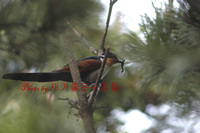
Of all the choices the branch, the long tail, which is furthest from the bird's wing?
the branch

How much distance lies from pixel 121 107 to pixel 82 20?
242 centimetres

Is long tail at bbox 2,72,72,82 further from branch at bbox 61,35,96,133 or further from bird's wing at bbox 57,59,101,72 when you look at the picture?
branch at bbox 61,35,96,133

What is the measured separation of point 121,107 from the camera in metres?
3.27

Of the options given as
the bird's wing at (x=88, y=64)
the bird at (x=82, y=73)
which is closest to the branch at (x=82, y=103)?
the bird at (x=82, y=73)

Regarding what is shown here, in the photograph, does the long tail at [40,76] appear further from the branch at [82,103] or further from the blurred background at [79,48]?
the branch at [82,103]

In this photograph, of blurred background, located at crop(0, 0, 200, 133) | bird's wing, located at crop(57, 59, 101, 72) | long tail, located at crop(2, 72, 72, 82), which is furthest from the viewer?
bird's wing, located at crop(57, 59, 101, 72)

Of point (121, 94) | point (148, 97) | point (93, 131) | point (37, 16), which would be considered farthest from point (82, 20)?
point (148, 97)

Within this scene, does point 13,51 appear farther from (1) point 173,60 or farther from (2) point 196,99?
(2) point 196,99

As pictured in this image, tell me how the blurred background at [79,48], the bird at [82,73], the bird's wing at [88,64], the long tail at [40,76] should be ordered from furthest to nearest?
1. the bird's wing at [88,64]
2. the bird at [82,73]
3. the long tail at [40,76]
4. the blurred background at [79,48]

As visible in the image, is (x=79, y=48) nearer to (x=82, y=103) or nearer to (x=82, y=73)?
(x=82, y=73)

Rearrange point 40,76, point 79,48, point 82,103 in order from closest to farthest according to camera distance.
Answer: point 82,103
point 40,76
point 79,48

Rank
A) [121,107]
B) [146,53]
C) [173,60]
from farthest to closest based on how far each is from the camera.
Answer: [121,107]
[146,53]
[173,60]

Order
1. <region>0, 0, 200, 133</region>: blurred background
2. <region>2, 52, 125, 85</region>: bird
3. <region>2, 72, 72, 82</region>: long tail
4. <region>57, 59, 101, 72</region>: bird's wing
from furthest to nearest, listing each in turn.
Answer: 1. <region>57, 59, 101, 72</region>: bird's wing
2. <region>2, 52, 125, 85</region>: bird
3. <region>2, 72, 72, 82</region>: long tail
4. <region>0, 0, 200, 133</region>: blurred background

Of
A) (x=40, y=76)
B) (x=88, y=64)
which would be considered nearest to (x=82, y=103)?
(x=40, y=76)
